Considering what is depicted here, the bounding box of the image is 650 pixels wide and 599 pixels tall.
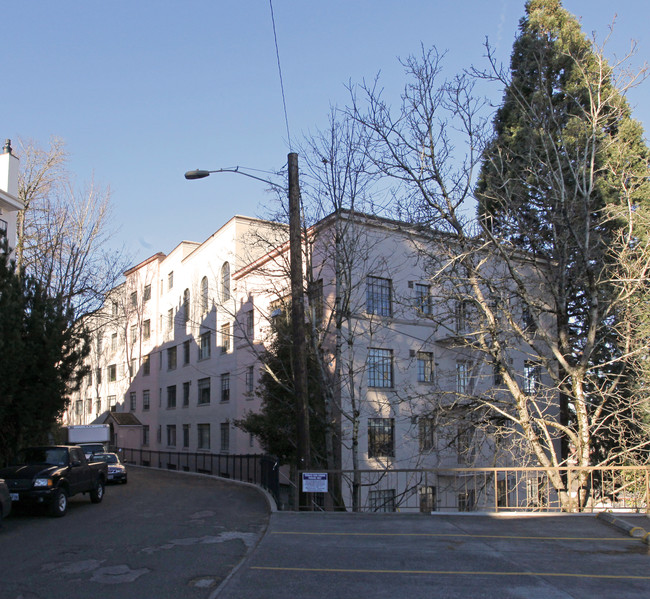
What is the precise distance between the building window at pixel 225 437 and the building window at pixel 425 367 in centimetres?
1333

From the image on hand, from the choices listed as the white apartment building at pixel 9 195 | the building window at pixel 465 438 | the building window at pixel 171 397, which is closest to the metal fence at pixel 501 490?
the building window at pixel 465 438

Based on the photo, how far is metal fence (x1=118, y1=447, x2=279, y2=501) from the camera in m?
19.1

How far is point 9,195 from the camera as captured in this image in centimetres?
2272

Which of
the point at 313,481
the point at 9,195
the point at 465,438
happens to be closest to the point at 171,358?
the point at 9,195

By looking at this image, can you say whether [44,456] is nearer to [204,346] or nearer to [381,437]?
[381,437]

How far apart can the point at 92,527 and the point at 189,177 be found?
7.91m

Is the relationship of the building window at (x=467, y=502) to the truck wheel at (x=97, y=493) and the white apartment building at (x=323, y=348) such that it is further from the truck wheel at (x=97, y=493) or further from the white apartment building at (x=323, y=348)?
the truck wheel at (x=97, y=493)

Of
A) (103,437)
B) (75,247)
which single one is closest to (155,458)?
(103,437)

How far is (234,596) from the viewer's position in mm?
7086

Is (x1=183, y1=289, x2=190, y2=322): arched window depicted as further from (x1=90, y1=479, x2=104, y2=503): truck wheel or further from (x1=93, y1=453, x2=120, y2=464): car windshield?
(x1=90, y1=479, x2=104, y2=503): truck wheel

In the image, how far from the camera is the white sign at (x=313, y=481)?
13.9m

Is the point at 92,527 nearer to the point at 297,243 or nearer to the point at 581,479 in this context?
the point at 297,243

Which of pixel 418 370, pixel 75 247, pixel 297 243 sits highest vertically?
pixel 75 247

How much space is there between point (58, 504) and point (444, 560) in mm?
9483
